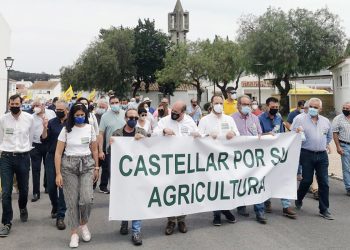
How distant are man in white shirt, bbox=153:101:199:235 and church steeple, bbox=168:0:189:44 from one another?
10064 cm

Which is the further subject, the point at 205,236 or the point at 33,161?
the point at 33,161

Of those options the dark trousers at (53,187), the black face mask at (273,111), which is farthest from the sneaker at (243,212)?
the dark trousers at (53,187)

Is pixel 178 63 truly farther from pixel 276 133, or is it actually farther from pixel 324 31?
pixel 276 133

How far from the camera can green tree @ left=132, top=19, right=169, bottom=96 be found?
63.1 m

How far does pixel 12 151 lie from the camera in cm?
626

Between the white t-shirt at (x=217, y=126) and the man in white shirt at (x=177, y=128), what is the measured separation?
0.27 m

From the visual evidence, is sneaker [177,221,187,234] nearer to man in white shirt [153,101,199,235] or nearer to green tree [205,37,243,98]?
man in white shirt [153,101,199,235]

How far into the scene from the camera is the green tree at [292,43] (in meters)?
42.0

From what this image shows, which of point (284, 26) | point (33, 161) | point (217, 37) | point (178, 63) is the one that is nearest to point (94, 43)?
point (178, 63)

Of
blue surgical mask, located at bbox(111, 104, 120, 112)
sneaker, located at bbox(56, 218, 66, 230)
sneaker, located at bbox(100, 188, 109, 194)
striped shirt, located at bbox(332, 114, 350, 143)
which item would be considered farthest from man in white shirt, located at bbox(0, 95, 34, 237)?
striped shirt, located at bbox(332, 114, 350, 143)

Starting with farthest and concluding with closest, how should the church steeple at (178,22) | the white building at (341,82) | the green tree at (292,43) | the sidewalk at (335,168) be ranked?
the church steeple at (178,22) < the green tree at (292,43) < the white building at (341,82) < the sidewalk at (335,168)

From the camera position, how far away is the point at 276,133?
7.18 meters

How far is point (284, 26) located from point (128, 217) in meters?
40.4

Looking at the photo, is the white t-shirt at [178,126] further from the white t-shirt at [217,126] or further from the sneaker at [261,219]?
the sneaker at [261,219]
